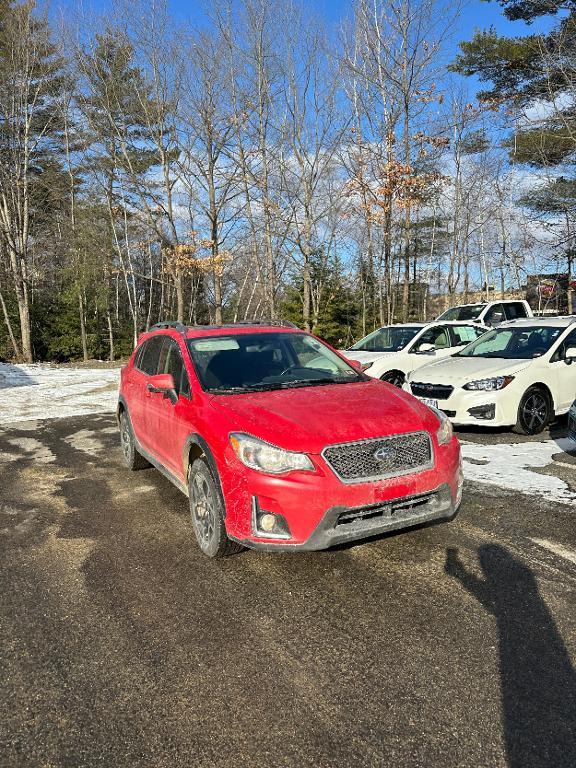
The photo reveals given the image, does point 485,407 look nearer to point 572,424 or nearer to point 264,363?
point 572,424

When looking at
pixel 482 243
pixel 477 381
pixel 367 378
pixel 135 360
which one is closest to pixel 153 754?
pixel 367 378

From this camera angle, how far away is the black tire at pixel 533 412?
7594 mm

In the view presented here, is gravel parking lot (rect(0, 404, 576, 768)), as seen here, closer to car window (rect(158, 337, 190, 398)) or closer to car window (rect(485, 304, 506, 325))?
car window (rect(158, 337, 190, 398))

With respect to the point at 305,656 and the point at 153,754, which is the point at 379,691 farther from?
the point at 153,754

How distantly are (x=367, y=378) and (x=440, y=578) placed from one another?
6.13 feet

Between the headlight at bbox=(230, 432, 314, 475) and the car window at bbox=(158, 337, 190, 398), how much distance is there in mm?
1076

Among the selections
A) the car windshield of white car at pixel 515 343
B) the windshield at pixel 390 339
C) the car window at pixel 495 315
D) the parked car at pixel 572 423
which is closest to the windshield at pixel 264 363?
the parked car at pixel 572 423

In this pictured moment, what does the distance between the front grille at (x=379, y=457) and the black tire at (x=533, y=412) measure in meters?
4.53

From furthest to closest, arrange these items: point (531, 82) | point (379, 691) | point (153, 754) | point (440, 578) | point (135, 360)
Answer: point (531, 82) < point (135, 360) < point (440, 578) < point (379, 691) < point (153, 754)

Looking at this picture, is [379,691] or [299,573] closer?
[379,691]

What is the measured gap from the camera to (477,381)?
7.63 meters

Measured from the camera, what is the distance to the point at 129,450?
638 cm

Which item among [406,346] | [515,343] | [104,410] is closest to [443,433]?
[515,343]

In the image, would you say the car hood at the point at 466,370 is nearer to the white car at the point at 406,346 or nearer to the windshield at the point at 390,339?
the white car at the point at 406,346
